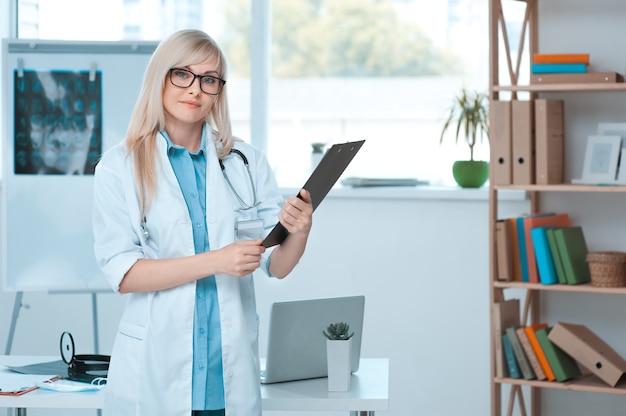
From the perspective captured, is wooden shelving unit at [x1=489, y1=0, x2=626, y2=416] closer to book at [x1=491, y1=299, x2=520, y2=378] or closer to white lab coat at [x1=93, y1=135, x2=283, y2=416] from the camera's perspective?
book at [x1=491, y1=299, x2=520, y2=378]

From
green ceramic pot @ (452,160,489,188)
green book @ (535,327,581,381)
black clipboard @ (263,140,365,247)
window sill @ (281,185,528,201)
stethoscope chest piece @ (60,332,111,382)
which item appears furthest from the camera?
green ceramic pot @ (452,160,489,188)

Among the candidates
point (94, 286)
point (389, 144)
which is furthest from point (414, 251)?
point (94, 286)

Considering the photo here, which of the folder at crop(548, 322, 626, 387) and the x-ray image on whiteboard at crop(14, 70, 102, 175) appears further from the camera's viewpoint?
the x-ray image on whiteboard at crop(14, 70, 102, 175)

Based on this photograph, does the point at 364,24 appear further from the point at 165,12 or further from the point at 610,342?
the point at 610,342

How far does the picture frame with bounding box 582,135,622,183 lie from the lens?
3410mm

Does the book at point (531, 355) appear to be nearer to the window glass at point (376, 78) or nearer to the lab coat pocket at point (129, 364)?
the window glass at point (376, 78)

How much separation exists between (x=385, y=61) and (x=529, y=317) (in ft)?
4.31

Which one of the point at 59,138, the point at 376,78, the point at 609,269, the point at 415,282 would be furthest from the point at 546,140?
the point at 59,138

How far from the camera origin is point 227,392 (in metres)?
2.07

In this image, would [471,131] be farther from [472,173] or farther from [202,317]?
[202,317]

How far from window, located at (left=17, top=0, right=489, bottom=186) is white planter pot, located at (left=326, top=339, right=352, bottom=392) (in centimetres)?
188

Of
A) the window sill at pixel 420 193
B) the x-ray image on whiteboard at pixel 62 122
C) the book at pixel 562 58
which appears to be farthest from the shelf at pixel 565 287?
the x-ray image on whiteboard at pixel 62 122

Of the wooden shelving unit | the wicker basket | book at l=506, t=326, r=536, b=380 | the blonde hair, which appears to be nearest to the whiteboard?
the wooden shelving unit

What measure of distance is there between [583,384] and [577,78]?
3.71 ft
